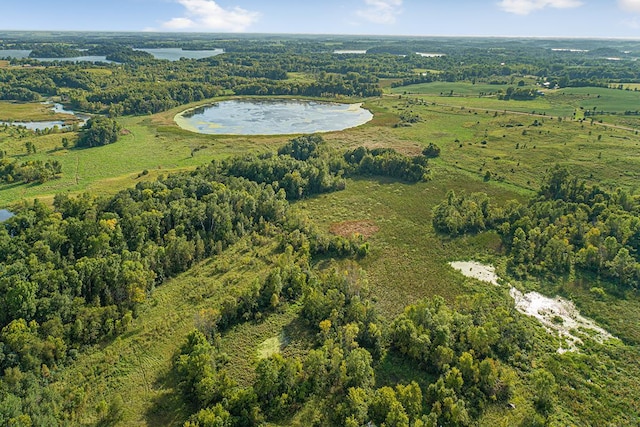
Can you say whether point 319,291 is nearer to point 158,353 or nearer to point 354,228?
point 158,353

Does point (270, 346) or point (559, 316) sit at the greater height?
point (559, 316)

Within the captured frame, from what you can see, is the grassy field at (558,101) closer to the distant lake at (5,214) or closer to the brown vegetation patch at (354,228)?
the brown vegetation patch at (354,228)

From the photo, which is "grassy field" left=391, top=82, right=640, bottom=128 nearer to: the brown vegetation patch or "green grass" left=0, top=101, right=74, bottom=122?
the brown vegetation patch

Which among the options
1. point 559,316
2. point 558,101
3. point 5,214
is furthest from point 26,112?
point 558,101

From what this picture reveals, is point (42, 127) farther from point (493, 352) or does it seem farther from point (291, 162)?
point (493, 352)

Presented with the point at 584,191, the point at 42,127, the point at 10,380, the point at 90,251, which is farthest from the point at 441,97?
the point at 10,380
